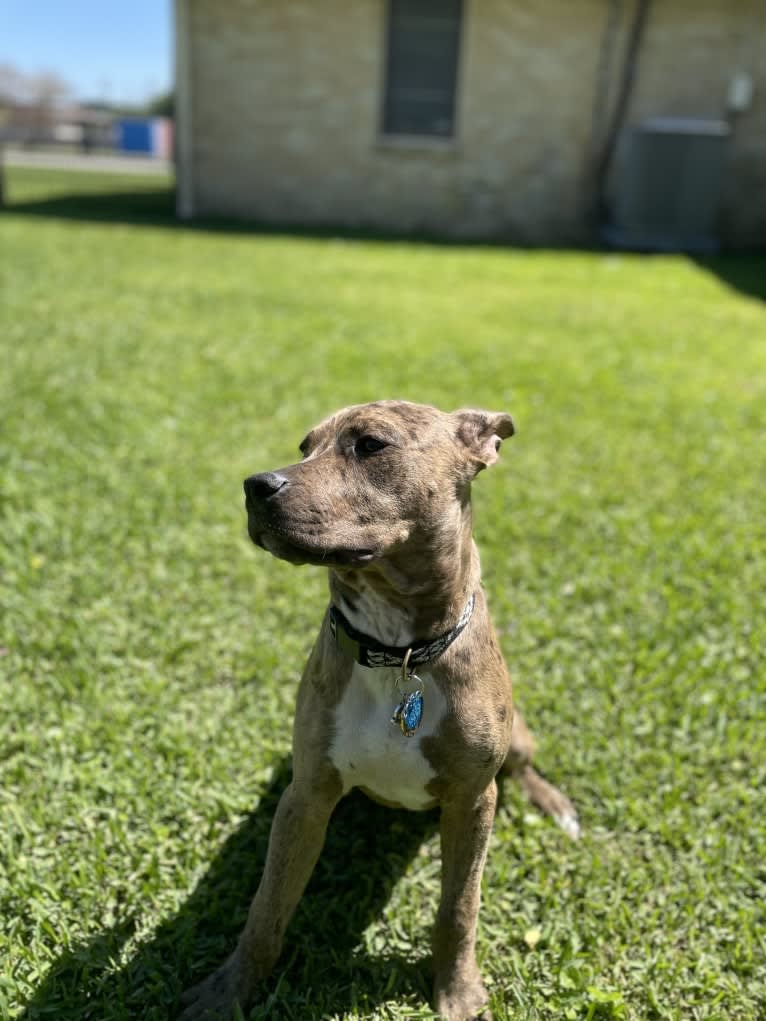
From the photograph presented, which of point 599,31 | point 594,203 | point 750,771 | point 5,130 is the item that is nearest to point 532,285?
point 594,203

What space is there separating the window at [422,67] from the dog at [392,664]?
47.3 ft

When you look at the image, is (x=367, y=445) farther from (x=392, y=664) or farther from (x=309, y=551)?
(x=392, y=664)

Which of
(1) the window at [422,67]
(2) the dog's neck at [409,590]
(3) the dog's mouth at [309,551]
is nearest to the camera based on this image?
(3) the dog's mouth at [309,551]

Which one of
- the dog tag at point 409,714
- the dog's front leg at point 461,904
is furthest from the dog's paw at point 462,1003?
the dog tag at point 409,714

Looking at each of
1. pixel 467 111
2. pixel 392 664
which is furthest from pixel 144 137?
pixel 392 664

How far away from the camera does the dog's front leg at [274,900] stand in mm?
2174

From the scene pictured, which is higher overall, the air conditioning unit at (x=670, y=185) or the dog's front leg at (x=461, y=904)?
the air conditioning unit at (x=670, y=185)

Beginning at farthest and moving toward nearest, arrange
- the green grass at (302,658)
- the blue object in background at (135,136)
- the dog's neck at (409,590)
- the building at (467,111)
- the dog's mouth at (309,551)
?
the blue object in background at (135,136), the building at (467,111), the green grass at (302,658), the dog's neck at (409,590), the dog's mouth at (309,551)

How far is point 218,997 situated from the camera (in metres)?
2.24

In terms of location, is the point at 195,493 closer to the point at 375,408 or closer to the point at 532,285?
the point at 375,408

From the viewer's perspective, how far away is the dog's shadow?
7.40 feet

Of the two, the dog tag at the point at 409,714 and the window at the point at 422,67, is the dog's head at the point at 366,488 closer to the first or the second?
the dog tag at the point at 409,714

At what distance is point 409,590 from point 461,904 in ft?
2.83

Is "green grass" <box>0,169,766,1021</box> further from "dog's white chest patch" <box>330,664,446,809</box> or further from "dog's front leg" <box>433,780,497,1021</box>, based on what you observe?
"dog's white chest patch" <box>330,664,446,809</box>
